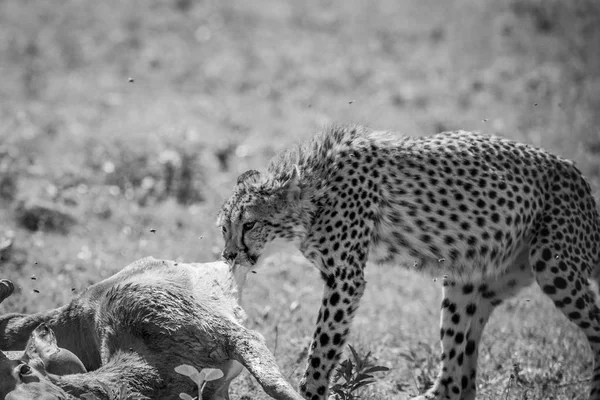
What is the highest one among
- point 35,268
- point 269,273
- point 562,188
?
point 562,188

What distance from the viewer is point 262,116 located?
12.6 meters

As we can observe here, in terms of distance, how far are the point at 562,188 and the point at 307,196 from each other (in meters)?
1.92

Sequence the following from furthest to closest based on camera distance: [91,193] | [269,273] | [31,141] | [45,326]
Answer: [31,141] < [91,193] < [269,273] < [45,326]

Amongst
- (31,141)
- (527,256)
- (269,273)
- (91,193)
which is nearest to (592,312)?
(527,256)

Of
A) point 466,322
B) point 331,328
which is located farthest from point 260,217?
point 466,322

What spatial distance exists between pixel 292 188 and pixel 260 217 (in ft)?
Result: 0.98

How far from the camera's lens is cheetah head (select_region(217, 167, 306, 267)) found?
5.90m

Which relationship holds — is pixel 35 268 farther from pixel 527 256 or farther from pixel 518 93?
pixel 518 93

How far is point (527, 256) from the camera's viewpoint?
247 inches

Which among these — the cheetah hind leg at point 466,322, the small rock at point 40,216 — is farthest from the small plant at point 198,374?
the small rock at point 40,216

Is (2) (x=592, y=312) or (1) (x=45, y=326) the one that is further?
(2) (x=592, y=312)

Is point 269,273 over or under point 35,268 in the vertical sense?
under

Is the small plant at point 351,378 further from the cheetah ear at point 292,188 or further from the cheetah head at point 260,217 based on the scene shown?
the cheetah ear at point 292,188

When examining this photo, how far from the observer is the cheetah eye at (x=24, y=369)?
13.3 feet
